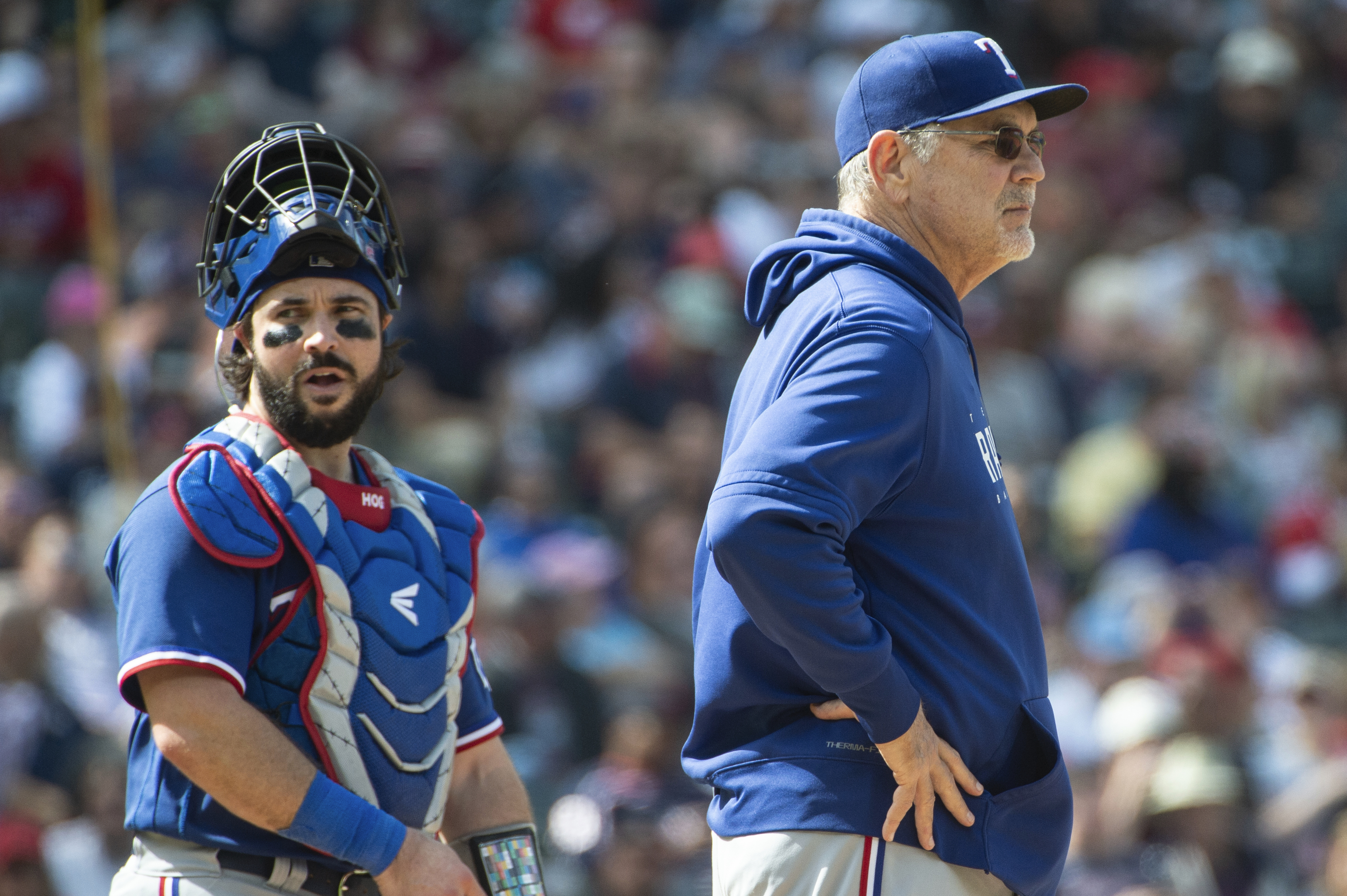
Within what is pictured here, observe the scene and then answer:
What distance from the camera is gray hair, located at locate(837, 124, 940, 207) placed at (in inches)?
113

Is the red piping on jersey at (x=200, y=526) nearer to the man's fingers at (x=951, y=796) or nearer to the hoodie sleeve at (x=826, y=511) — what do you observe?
the hoodie sleeve at (x=826, y=511)

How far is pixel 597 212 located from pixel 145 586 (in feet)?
23.0

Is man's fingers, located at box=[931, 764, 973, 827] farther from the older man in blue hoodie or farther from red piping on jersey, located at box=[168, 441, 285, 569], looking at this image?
red piping on jersey, located at box=[168, 441, 285, 569]

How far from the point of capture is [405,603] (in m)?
2.76

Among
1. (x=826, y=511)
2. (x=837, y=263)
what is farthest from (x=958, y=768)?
(x=837, y=263)

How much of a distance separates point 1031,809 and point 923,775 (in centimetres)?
26

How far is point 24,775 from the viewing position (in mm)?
5953

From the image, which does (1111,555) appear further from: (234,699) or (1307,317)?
(234,699)

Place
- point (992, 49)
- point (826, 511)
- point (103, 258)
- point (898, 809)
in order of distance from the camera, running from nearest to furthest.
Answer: point (826, 511) < point (898, 809) < point (992, 49) < point (103, 258)

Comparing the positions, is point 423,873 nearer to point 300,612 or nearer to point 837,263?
point 300,612

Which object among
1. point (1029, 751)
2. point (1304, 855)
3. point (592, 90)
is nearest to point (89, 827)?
point (1029, 751)

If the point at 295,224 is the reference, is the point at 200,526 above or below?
below

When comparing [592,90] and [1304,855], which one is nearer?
[1304,855]

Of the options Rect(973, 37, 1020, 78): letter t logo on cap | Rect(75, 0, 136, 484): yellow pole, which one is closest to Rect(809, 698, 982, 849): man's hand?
Rect(973, 37, 1020, 78): letter t logo on cap
